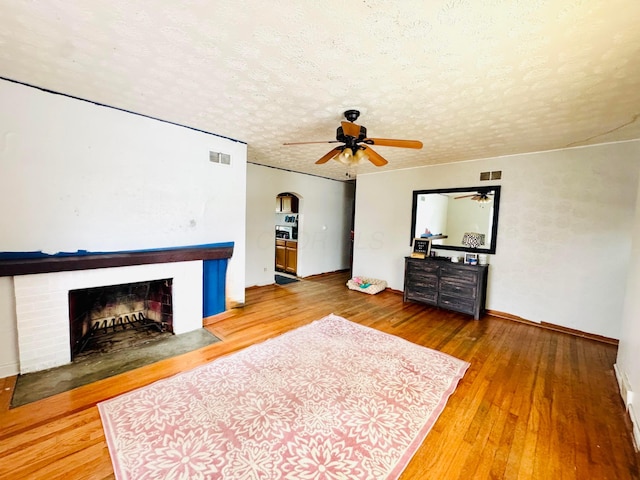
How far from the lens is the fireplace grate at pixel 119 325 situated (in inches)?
118

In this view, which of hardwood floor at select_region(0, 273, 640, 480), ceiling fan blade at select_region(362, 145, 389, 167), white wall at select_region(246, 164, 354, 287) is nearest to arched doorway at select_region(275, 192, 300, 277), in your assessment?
white wall at select_region(246, 164, 354, 287)

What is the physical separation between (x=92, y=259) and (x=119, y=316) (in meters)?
1.13

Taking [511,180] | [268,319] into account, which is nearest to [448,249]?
[511,180]

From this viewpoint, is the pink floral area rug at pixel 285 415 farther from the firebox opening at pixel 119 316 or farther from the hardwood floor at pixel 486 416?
the firebox opening at pixel 119 316

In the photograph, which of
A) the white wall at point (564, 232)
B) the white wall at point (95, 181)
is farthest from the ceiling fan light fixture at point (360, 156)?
the white wall at point (564, 232)

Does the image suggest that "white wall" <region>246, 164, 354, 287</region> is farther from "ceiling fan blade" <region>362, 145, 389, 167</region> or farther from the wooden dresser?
"ceiling fan blade" <region>362, 145, 389, 167</region>

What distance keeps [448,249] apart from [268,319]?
341 centimetres

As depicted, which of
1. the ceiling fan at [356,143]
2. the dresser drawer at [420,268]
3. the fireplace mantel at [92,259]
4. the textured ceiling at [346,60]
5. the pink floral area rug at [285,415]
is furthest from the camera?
the dresser drawer at [420,268]

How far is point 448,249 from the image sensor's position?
464cm

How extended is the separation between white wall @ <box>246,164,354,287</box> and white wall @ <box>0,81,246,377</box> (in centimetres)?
159

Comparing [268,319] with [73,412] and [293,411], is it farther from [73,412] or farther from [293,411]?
[73,412]

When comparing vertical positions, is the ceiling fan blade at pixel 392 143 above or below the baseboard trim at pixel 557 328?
above

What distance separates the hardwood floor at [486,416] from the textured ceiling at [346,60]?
8.58 ft

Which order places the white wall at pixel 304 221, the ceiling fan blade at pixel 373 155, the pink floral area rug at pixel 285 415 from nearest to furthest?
the pink floral area rug at pixel 285 415
the ceiling fan blade at pixel 373 155
the white wall at pixel 304 221
